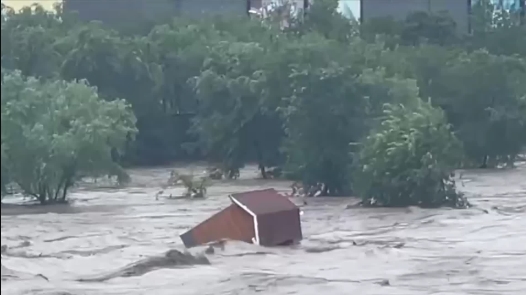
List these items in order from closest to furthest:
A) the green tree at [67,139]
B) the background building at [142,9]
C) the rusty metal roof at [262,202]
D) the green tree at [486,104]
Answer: the rusty metal roof at [262,202] < the green tree at [67,139] < the green tree at [486,104] < the background building at [142,9]

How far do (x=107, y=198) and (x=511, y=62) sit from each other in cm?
1526

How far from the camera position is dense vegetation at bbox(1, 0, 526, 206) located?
26.4 m

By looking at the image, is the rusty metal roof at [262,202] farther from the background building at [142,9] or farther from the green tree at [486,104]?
the background building at [142,9]

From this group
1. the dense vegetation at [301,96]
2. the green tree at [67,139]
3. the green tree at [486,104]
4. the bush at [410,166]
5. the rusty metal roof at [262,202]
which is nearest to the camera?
the rusty metal roof at [262,202]

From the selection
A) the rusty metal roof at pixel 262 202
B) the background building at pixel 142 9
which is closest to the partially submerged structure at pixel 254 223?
the rusty metal roof at pixel 262 202

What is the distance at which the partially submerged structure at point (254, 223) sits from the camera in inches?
707

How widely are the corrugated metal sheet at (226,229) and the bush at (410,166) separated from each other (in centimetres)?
785

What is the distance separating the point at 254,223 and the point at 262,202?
368mm

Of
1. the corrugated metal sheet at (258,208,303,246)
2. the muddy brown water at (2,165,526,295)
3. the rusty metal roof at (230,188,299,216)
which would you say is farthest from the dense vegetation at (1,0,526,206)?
the corrugated metal sheet at (258,208,303,246)

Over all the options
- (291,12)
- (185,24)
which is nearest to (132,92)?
(185,24)

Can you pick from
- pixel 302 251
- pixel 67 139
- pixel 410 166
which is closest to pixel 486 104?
pixel 410 166

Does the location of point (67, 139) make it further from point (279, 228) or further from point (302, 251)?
point (302, 251)

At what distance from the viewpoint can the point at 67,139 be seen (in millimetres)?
27406

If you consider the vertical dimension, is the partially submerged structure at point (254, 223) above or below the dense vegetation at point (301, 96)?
below
